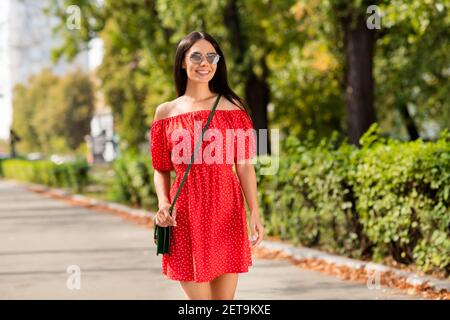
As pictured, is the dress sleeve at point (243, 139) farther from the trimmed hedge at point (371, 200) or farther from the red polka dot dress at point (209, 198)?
the trimmed hedge at point (371, 200)

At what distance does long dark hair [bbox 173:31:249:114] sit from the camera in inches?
171

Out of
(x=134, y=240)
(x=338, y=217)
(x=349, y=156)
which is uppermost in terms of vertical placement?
(x=349, y=156)

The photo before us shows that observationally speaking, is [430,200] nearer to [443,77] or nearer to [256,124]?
[256,124]

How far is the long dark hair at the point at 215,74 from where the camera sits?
171 inches

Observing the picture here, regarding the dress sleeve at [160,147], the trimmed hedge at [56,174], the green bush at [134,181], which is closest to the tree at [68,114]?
the trimmed hedge at [56,174]

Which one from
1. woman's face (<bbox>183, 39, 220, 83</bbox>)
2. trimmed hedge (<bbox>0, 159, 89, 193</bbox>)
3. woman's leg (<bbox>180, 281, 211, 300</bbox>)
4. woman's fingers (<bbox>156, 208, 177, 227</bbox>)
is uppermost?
woman's face (<bbox>183, 39, 220, 83</bbox>)

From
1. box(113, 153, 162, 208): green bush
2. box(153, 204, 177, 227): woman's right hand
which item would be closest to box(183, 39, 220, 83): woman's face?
box(153, 204, 177, 227): woman's right hand

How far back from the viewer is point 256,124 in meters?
22.6

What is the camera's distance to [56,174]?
1497 inches

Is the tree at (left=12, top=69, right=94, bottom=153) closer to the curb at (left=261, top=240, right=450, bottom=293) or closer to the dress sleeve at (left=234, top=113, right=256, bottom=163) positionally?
the curb at (left=261, top=240, right=450, bottom=293)

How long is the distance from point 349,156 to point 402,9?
12.9 ft

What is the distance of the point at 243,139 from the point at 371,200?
5.72 m

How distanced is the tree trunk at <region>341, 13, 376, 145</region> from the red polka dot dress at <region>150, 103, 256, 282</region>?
43.4 feet
